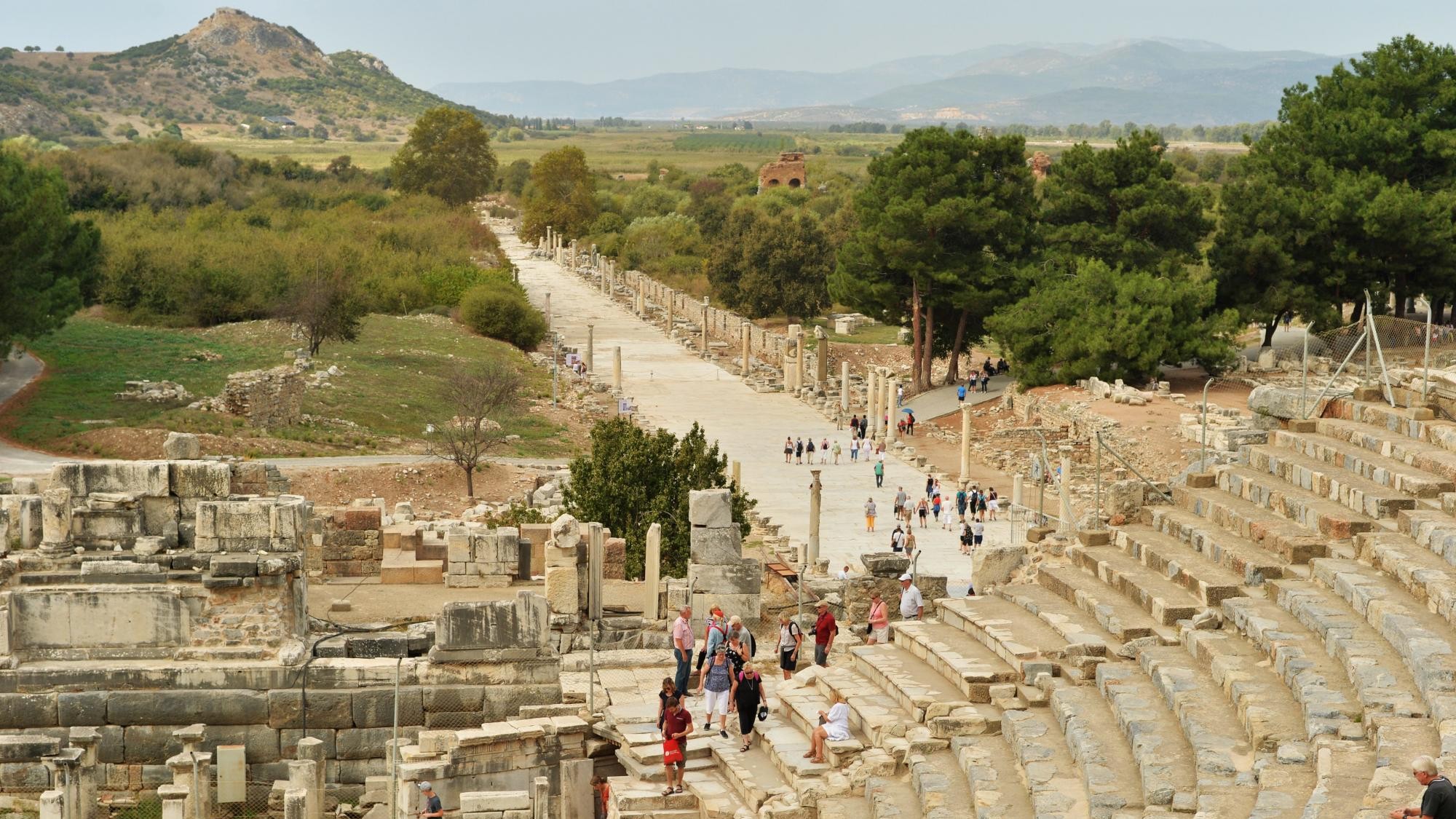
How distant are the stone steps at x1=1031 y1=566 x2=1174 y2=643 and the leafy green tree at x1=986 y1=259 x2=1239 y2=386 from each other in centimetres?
3084

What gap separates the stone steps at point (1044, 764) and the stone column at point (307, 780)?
7404 mm

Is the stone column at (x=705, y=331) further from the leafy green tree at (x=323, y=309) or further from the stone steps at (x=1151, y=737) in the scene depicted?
the stone steps at (x=1151, y=737)

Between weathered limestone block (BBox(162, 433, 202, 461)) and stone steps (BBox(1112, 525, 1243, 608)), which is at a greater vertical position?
weathered limestone block (BBox(162, 433, 202, 461))

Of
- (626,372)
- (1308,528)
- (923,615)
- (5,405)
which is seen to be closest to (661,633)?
(923,615)

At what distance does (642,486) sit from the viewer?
34.3 m

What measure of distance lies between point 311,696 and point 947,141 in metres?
44.4

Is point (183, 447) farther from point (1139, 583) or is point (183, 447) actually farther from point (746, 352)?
point (746, 352)

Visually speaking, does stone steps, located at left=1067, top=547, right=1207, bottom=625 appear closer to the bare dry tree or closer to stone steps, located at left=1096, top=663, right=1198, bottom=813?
stone steps, located at left=1096, top=663, right=1198, bottom=813

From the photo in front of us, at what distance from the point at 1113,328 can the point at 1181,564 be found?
33117 millimetres

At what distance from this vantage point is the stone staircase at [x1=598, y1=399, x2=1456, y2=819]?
1627 centimetres

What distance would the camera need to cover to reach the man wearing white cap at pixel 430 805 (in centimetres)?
1938

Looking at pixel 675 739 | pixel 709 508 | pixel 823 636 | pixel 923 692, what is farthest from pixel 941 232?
pixel 675 739

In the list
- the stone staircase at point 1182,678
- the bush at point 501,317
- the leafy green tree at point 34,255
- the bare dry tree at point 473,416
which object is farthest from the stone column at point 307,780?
the bush at point 501,317

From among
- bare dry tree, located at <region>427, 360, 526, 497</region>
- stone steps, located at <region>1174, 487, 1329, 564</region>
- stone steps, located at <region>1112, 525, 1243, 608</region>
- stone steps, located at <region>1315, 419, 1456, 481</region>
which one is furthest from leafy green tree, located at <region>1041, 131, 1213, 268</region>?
stone steps, located at <region>1112, 525, 1243, 608</region>
